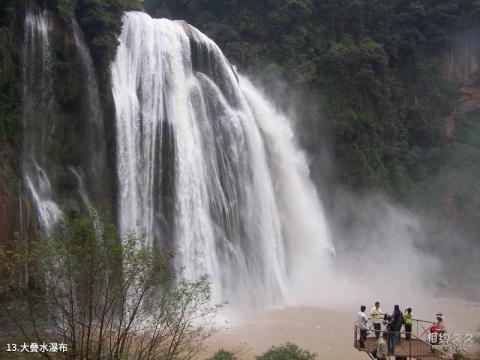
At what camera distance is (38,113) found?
1778cm

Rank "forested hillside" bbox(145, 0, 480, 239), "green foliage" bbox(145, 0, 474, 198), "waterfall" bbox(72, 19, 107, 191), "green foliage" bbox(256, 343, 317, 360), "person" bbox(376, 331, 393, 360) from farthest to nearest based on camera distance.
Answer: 1. "green foliage" bbox(145, 0, 474, 198)
2. "forested hillside" bbox(145, 0, 480, 239)
3. "waterfall" bbox(72, 19, 107, 191)
4. "green foliage" bbox(256, 343, 317, 360)
5. "person" bbox(376, 331, 393, 360)

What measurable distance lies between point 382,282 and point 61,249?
70.7 ft

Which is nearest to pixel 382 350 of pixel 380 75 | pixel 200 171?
pixel 200 171

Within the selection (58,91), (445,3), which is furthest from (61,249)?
(445,3)

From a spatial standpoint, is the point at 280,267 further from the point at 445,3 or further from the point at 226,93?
the point at 445,3

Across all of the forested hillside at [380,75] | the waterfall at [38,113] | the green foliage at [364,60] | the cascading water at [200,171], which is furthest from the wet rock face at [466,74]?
the waterfall at [38,113]

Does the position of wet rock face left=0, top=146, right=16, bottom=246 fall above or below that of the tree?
above

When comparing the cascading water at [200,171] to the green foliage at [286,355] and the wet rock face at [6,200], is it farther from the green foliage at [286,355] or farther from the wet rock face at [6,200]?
the green foliage at [286,355]

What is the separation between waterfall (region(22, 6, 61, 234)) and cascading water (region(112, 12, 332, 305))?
8.28 feet

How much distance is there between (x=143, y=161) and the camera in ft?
64.8

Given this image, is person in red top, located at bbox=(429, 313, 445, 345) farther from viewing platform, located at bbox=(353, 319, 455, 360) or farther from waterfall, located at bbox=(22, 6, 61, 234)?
waterfall, located at bbox=(22, 6, 61, 234)

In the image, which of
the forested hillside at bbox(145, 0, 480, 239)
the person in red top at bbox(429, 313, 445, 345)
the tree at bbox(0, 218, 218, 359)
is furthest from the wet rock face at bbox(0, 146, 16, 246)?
the forested hillside at bbox(145, 0, 480, 239)

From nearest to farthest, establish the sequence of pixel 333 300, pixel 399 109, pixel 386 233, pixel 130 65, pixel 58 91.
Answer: pixel 58 91, pixel 130 65, pixel 333 300, pixel 386 233, pixel 399 109

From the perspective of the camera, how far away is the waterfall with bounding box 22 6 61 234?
1681cm
